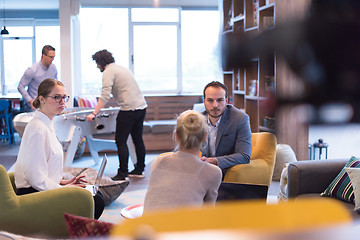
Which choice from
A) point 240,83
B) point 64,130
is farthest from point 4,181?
point 240,83

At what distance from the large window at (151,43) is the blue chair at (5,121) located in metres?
1.70

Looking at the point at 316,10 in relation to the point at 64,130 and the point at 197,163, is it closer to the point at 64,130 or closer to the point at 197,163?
the point at 197,163

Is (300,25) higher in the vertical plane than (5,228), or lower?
higher

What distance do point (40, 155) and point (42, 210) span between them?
1.05 feet

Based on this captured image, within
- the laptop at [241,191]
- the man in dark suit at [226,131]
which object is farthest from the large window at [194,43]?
A: the laptop at [241,191]

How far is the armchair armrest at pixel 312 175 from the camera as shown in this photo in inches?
134

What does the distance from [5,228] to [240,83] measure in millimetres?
5237

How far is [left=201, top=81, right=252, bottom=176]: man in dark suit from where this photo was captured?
331 centimetres

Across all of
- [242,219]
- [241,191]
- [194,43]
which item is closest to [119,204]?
[241,191]

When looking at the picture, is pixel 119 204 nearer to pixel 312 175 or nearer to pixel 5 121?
pixel 312 175

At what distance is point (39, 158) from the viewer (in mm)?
2625

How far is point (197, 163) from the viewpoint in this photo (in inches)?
83.3

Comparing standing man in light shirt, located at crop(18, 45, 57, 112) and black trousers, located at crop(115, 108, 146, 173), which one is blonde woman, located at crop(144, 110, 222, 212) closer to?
black trousers, located at crop(115, 108, 146, 173)

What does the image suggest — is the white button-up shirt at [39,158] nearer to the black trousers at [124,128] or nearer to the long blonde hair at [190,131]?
the long blonde hair at [190,131]
